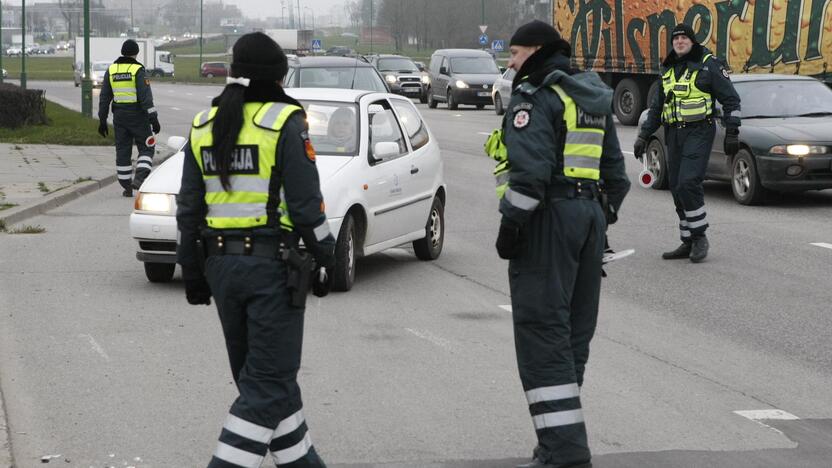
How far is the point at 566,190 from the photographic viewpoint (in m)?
5.32

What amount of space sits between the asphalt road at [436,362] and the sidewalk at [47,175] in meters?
2.29

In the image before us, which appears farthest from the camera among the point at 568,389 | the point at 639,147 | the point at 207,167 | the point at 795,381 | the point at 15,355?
the point at 639,147

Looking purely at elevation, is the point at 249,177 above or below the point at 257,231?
above

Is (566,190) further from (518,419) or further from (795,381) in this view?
(795,381)

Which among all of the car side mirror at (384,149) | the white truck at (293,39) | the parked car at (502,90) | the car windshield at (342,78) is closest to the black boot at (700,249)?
the car side mirror at (384,149)

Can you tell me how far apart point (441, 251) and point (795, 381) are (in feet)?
16.6

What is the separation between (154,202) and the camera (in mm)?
9789

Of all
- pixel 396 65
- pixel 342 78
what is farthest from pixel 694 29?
pixel 396 65

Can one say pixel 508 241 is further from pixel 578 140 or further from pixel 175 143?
pixel 175 143

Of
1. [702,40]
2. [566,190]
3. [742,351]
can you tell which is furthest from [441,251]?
[702,40]

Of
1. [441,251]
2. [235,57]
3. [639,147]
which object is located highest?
[235,57]

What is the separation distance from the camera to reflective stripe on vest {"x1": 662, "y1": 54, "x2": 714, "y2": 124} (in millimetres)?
11078

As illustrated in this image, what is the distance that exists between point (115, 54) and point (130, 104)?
215ft

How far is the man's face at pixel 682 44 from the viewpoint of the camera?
11.1m
